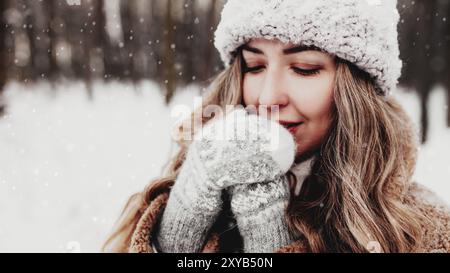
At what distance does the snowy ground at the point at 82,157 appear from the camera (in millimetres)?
2797

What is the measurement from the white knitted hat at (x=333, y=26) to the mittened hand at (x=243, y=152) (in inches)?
11.6

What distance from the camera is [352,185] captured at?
4.16 feet

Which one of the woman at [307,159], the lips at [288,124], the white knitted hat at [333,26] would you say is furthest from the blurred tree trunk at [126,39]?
the lips at [288,124]

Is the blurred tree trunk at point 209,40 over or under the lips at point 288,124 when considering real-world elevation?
over

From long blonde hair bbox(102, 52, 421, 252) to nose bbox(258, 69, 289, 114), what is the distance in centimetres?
18

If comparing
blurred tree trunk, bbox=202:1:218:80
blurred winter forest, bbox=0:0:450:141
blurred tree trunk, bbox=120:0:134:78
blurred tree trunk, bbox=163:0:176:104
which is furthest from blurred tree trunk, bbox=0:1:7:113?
blurred tree trunk, bbox=202:1:218:80

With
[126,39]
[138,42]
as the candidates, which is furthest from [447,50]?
[126,39]

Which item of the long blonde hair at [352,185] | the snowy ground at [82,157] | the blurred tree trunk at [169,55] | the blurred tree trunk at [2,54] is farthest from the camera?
the blurred tree trunk at [2,54]

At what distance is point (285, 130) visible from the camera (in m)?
A: 1.20

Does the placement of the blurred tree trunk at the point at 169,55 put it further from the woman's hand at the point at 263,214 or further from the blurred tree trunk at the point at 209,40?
the woman's hand at the point at 263,214

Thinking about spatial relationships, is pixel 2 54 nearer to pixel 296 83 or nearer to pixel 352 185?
pixel 296 83
